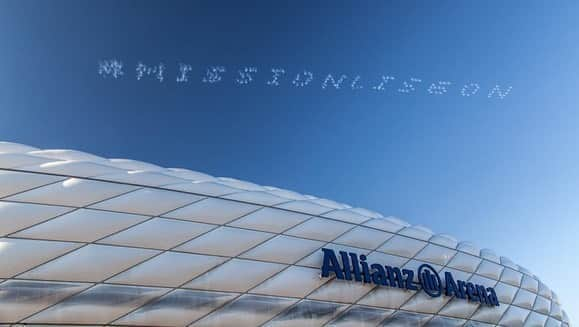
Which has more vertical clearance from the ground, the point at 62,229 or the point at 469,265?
the point at 62,229

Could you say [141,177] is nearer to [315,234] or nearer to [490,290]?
[315,234]

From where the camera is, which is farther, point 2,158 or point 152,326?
point 2,158

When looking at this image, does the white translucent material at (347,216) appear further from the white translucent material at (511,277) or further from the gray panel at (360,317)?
the white translucent material at (511,277)

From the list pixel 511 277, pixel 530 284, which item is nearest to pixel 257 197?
pixel 511 277

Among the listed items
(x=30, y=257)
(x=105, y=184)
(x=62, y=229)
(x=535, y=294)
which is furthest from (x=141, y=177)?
(x=535, y=294)

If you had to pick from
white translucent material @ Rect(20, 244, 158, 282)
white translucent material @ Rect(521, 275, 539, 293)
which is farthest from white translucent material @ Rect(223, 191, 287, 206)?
white translucent material @ Rect(521, 275, 539, 293)
